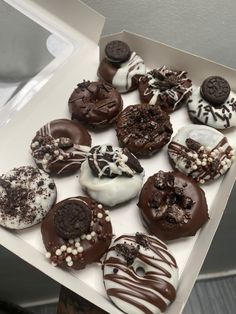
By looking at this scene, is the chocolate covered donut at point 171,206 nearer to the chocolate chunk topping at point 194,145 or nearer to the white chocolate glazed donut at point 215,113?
the chocolate chunk topping at point 194,145

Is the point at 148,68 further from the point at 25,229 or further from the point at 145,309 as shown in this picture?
the point at 145,309

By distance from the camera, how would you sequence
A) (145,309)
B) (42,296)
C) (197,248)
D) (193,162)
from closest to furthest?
(145,309) < (197,248) < (193,162) < (42,296)

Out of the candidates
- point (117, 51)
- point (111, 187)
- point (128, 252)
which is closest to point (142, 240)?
point (128, 252)

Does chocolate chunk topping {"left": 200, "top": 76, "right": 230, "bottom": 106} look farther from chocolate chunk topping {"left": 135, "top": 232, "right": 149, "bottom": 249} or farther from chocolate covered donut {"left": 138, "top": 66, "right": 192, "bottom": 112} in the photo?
chocolate chunk topping {"left": 135, "top": 232, "right": 149, "bottom": 249}

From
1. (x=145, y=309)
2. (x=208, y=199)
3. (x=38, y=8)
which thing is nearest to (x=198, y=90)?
(x=208, y=199)

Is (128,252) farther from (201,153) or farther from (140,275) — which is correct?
(201,153)

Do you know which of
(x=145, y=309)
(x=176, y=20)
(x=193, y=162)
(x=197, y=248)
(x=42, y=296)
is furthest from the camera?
(x=42, y=296)
